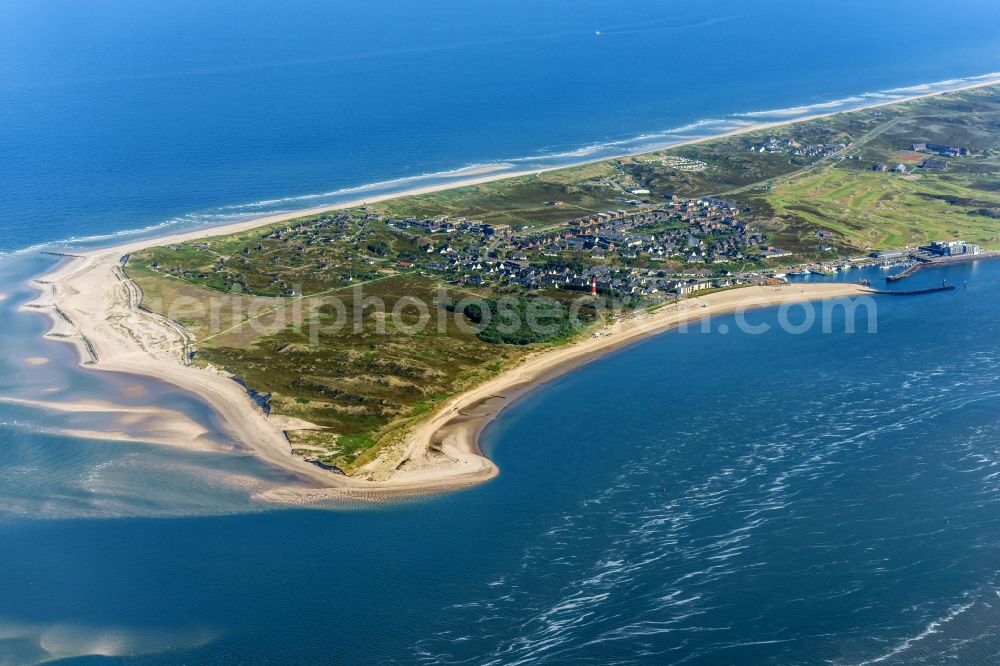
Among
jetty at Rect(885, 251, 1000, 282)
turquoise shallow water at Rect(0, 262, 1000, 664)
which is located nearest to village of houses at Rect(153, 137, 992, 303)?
jetty at Rect(885, 251, 1000, 282)

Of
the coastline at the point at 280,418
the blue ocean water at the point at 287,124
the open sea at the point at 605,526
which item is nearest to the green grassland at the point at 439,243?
the coastline at the point at 280,418

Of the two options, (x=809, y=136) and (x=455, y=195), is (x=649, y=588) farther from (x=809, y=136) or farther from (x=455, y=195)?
(x=809, y=136)

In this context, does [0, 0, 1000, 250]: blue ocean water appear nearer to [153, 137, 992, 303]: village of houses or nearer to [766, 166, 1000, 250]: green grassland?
[153, 137, 992, 303]: village of houses

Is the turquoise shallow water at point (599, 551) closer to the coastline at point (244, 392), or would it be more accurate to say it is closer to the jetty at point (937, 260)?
the coastline at point (244, 392)

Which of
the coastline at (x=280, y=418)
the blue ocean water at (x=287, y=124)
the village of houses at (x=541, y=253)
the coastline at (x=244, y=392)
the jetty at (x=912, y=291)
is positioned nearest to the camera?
the coastline at (x=280, y=418)

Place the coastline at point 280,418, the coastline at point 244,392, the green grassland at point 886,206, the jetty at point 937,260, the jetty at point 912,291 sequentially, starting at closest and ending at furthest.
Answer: the coastline at point 280,418
the coastline at point 244,392
the jetty at point 912,291
the jetty at point 937,260
the green grassland at point 886,206

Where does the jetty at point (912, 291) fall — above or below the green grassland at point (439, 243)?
below
